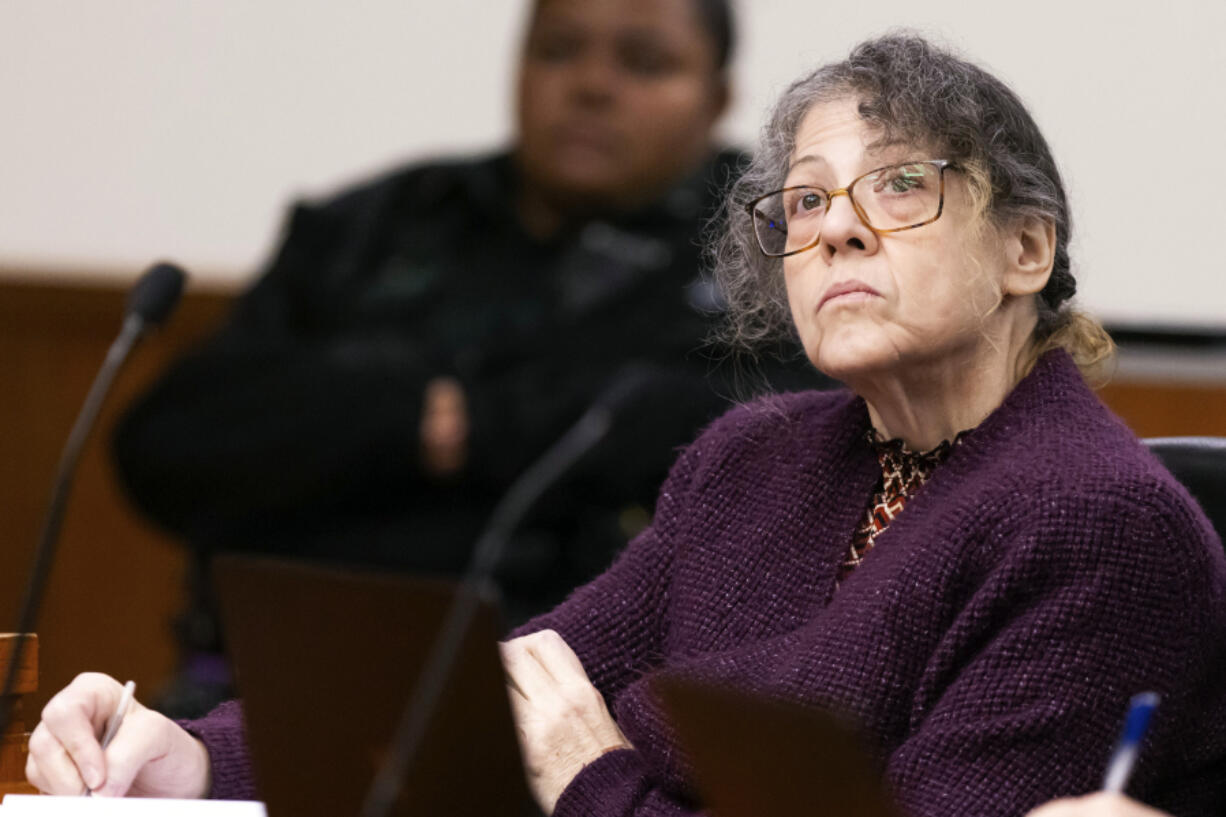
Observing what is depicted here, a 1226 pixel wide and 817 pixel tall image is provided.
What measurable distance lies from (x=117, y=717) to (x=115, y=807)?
0.11m

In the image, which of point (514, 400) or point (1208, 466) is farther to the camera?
point (514, 400)

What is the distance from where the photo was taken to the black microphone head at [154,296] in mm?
1566

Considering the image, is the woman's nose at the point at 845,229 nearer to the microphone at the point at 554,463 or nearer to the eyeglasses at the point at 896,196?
the eyeglasses at the point at 896,196

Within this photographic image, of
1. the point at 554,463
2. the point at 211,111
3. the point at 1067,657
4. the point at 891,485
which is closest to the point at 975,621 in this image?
the point at 1067,657

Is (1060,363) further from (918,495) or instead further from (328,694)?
(328,694)

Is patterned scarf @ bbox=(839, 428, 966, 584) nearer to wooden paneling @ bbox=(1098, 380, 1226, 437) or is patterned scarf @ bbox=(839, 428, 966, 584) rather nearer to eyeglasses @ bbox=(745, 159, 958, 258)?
eyeglasses @ bbox=(745, 159, 958, 258)

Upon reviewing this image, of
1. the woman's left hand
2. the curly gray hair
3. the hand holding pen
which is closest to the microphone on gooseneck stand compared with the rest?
the woman's left hand

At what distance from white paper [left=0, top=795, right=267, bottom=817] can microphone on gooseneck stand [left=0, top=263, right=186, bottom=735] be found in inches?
4.8

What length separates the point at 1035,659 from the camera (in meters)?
1.16

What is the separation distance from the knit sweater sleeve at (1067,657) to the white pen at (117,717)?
0.58 m

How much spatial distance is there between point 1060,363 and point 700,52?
1578 millimetres

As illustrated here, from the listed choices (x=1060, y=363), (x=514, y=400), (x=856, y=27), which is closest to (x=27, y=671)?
(x=1060, y=363)

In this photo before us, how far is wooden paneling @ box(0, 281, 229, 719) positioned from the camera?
3625 mm

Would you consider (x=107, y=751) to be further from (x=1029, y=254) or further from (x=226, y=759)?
(x=1029, y=254)
